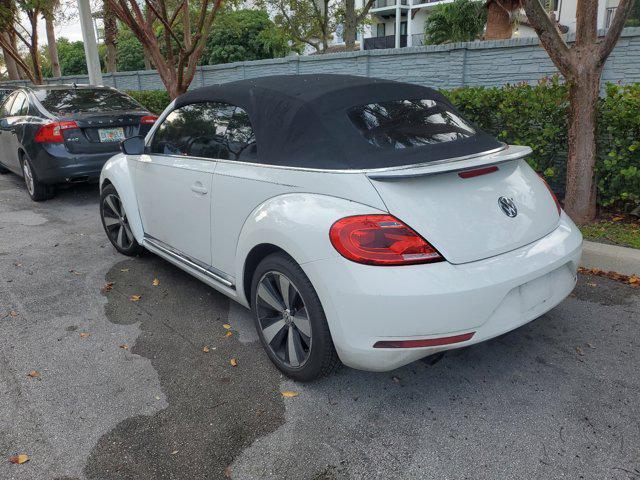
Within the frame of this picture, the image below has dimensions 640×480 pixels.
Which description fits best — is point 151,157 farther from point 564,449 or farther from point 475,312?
point 564,449

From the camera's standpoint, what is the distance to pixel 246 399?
9.32 ft

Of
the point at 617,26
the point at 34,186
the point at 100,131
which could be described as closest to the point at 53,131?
the point at 100,131

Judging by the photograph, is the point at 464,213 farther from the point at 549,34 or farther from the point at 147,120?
the point at 147,120

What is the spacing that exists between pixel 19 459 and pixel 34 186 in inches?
231

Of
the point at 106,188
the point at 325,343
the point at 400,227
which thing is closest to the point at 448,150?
the point at 400,227

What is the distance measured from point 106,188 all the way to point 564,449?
4308mm

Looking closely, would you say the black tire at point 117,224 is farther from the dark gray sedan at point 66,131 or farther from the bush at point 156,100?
the bush at point 156,100

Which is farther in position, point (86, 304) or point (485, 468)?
point (86, 304)

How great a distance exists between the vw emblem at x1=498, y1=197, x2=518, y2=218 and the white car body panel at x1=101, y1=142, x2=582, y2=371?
0.03 meters

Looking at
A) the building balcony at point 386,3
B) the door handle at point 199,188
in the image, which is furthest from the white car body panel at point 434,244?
the building balcony at point 386,3

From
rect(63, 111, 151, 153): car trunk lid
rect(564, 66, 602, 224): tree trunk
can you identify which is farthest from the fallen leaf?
rect(63, 111, 151, 153): car trunk lid

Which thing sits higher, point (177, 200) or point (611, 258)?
point (177, 200)

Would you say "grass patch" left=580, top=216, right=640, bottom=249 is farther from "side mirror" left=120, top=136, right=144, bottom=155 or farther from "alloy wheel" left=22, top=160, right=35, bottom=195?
"alloy wheel" left=22, top=160, right=35, bottom=195

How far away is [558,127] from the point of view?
5.41 metres
